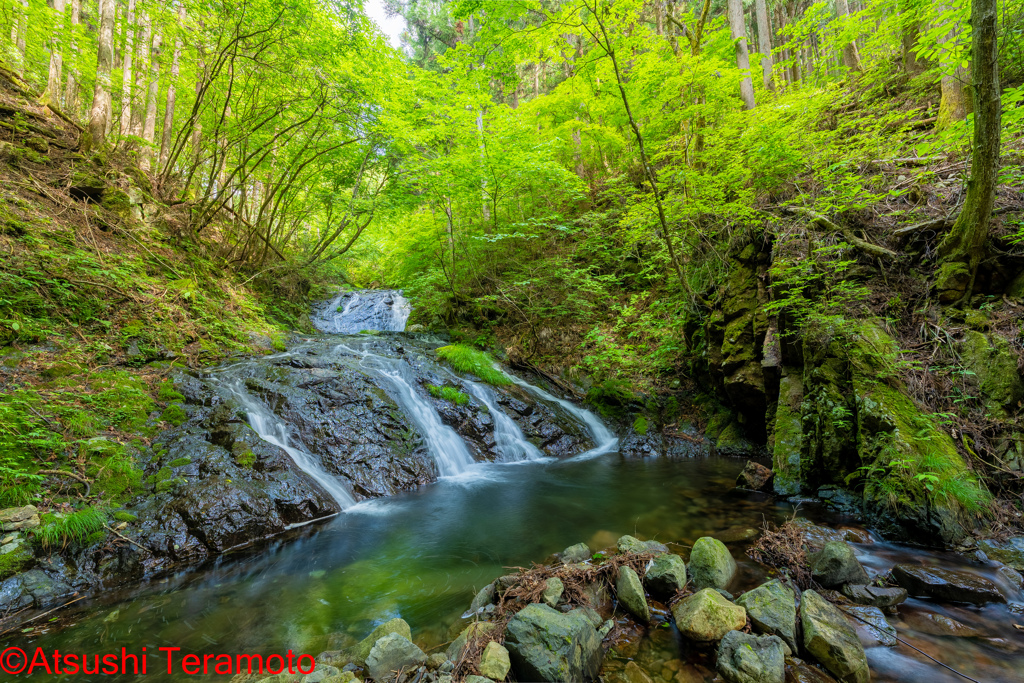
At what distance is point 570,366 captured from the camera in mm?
10438

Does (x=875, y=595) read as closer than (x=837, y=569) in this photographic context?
Yes

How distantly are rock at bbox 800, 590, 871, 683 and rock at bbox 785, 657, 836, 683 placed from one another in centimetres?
6

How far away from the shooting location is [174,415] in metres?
5.29

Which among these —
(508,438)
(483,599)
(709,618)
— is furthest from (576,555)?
(508,438)

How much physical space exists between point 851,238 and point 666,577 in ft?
17.7

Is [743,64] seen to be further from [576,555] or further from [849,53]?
[576,555]

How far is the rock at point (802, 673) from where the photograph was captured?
2211 millimetres

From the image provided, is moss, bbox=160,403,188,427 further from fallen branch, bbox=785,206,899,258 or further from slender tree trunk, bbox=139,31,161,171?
fallen branch, bbox=785,206,899,258

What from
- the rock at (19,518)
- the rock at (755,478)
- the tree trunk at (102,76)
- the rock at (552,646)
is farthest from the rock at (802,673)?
the tree trunk at (102,76)

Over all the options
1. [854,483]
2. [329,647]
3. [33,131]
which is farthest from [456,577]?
[33,131]

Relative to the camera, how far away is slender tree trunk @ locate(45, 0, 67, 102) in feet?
25.3

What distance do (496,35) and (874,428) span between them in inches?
351

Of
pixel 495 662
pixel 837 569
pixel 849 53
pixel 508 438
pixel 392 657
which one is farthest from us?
pixel 849 53

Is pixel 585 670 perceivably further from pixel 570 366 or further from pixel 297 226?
pixel 297 226
